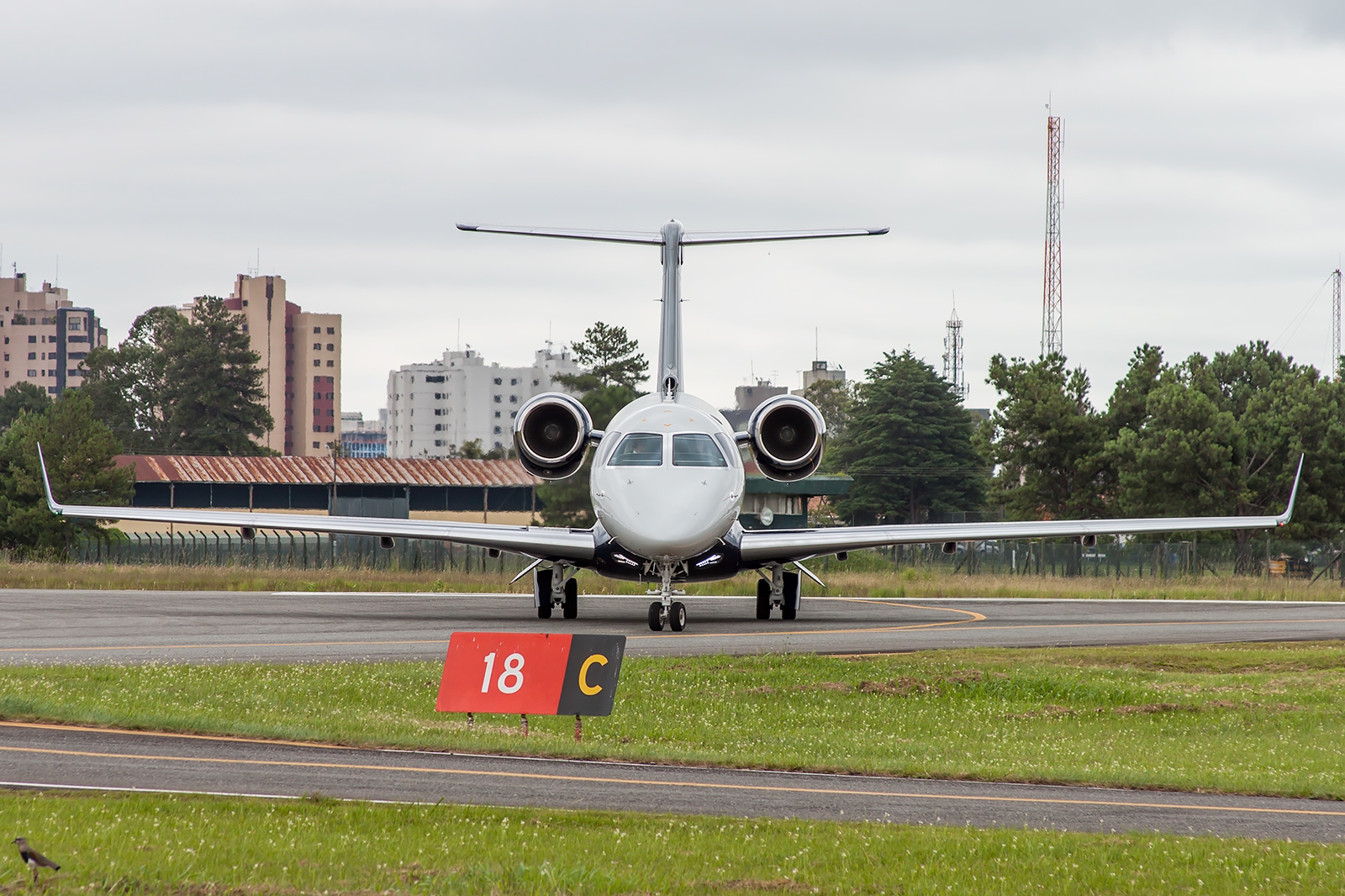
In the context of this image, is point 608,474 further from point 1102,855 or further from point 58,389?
point 58,389

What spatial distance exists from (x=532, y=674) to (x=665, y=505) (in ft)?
36.8

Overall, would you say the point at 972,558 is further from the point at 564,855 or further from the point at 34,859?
the point at 34,859

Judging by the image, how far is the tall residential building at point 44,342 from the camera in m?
188

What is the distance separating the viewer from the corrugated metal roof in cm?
8138

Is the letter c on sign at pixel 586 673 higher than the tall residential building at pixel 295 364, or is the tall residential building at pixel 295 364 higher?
the tall residential building at pixel 295 364

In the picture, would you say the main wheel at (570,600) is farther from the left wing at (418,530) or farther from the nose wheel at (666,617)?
the nose wheel at (666,617)

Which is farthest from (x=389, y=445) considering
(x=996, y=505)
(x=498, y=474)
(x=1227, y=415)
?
(x=1227, y=415)

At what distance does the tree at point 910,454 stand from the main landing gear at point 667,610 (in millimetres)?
54589

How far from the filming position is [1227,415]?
176ft

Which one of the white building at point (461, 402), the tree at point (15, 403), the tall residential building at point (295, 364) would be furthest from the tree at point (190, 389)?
the white building at point (461, 402)

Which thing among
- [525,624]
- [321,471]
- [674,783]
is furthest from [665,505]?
[321,471]

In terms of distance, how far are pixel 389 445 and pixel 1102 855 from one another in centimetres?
17114

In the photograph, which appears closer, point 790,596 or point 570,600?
point 570,600

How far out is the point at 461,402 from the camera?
16838cm
